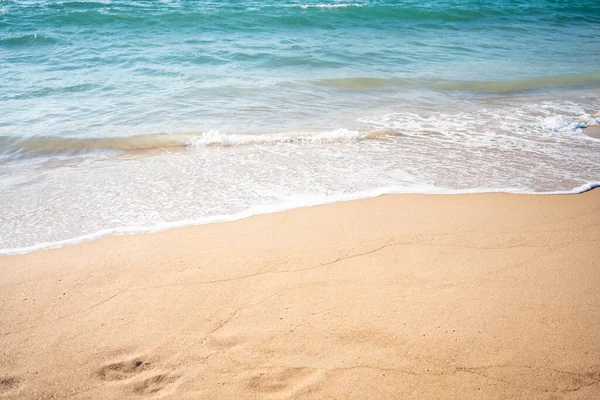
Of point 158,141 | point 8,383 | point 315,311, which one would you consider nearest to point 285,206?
point 315,311

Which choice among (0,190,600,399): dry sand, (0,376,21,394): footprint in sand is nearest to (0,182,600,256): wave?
(0,190,600,399): dry sand

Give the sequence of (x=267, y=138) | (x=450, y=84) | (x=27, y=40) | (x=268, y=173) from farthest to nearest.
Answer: (x=27, y=40) < (x=450, y=84) < (x=267, y=138) < (x=268, y=173)

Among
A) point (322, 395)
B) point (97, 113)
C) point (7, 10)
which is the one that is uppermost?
point (7, 10)

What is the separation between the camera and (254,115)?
22.1 ft

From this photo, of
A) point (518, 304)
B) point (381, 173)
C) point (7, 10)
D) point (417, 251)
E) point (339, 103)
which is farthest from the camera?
point (7, 10)

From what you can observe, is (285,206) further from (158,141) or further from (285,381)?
(158,141)

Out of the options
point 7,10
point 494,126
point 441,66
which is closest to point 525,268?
point 494,126

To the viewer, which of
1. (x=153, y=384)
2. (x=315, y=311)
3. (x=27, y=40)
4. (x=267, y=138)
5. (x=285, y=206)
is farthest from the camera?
(x=27, y=40)

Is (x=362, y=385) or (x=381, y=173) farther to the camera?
(x=381, y=173)

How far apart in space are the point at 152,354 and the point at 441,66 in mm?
9850

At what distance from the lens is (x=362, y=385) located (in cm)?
204

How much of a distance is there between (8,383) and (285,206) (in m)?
2.38

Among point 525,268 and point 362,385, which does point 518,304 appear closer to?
point 525,268

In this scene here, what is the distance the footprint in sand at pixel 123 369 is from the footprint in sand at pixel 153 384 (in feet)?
0.27
